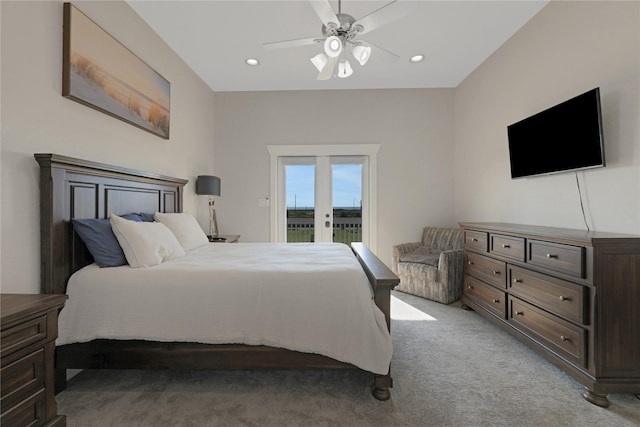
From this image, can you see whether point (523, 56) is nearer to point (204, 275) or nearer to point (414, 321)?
point (414, 321)

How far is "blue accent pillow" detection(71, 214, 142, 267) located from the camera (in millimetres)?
1847

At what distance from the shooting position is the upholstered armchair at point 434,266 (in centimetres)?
347

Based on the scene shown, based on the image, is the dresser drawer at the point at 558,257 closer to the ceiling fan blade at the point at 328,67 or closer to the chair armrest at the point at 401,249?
the chair armrest at the point at 401,249

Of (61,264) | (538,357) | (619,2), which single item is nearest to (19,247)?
(61,264)

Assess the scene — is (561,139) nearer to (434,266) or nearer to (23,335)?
(434,266)

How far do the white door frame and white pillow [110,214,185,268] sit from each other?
259 cm

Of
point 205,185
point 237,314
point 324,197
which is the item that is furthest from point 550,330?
point 205,185

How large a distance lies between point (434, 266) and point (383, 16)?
2.75m

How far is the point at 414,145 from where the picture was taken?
4.54 meters

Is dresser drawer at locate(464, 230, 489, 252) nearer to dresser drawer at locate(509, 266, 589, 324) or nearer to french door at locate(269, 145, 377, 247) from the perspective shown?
dresser drawer at locate(509, 266, 589, 324)

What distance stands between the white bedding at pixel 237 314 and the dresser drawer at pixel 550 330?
3.97 ft

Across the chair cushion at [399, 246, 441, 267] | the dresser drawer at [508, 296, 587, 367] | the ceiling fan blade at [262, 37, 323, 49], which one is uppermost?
the ceiling fan blade at [262, 37, 323, 49]

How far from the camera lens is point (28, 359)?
1198 mm

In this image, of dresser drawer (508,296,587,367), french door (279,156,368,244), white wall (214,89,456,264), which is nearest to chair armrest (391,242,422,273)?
white wall (214,89,456,264)
